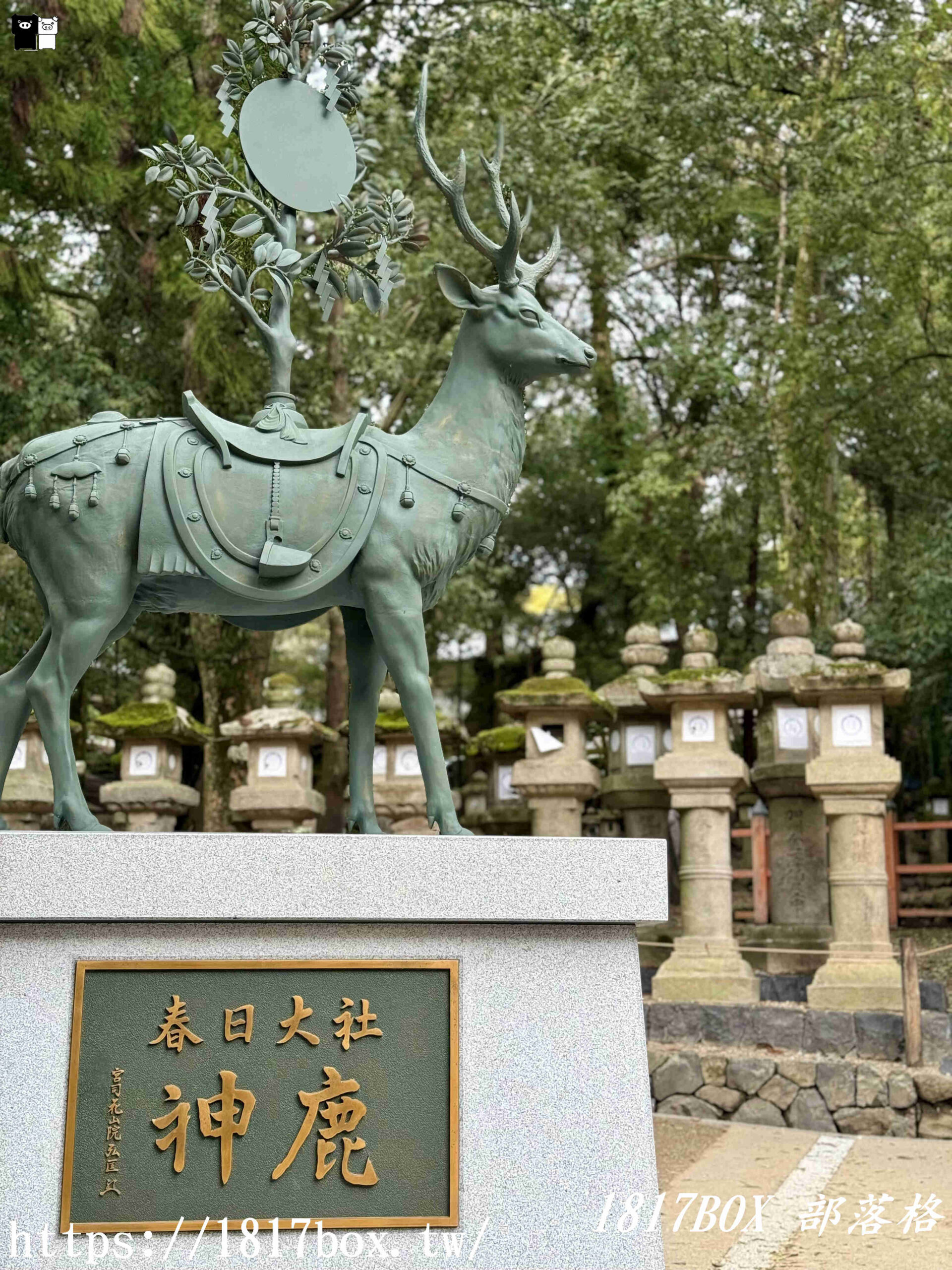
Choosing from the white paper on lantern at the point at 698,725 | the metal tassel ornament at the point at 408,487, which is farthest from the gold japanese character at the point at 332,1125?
the white paper on lantern at the point at 698,725

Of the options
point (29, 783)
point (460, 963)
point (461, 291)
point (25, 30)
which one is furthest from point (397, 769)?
point (460, 963)

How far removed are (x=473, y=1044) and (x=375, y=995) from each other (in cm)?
31

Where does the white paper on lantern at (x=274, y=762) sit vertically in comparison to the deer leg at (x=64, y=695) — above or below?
above

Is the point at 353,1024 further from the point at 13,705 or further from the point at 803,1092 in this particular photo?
the point at 803,1092

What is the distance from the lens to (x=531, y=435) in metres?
15.1

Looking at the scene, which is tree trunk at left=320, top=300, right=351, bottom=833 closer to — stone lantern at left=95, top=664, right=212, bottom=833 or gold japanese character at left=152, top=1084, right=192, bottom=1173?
stone lantern at left=95, top=664, right=212, bottom=833

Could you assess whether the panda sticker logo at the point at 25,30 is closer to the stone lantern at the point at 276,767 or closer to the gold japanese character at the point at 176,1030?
the stone lantern at the point at 276,767

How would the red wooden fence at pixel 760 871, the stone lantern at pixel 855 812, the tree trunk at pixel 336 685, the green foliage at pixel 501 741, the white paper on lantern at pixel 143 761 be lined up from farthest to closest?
the tree trunk at pixel 336 685, the red wooden fence at pixel 760 871, the green foliage at pixel 501 741, the white paper on lantern at pixel 143 761, the stone lantern at pixel 855 812

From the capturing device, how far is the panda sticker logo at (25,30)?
26.0ft

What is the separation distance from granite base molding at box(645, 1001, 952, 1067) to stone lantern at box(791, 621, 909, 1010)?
154 mm

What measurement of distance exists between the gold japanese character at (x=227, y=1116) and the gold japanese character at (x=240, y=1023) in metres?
0.10

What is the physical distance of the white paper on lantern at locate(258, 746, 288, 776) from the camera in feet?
32.0

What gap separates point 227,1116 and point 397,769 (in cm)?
623

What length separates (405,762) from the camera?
9766mm
